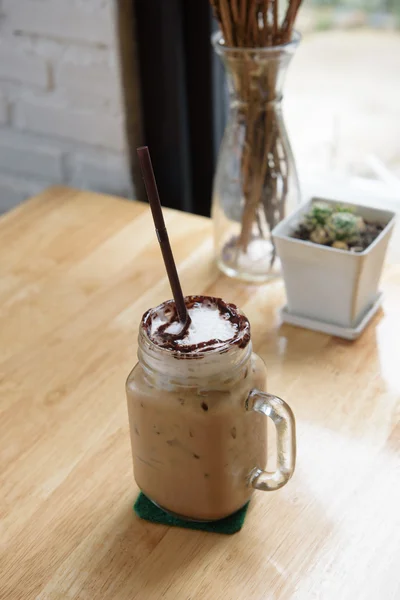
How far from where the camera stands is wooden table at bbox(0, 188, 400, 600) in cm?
67

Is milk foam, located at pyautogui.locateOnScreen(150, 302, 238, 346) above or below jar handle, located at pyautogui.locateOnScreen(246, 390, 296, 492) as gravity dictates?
above

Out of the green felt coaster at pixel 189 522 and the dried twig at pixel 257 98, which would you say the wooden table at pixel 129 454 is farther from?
the dried twig at pixel 257 98

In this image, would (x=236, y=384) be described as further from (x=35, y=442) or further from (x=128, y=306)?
(x=128, y=306)

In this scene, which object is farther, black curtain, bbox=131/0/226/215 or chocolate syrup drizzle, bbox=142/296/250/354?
black curtain, bbox=131/0/226/215

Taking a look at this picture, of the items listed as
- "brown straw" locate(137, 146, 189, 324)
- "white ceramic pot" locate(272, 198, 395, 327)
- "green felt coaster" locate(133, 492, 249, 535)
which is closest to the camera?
"brown straw" locate(137, 146, 189, 324)

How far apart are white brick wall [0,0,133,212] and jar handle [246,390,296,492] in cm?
88

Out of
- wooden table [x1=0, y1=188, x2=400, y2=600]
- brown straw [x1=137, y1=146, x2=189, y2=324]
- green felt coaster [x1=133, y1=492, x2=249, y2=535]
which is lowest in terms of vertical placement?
wooden table [x1=0, y1=188, x2=400, y2=600]

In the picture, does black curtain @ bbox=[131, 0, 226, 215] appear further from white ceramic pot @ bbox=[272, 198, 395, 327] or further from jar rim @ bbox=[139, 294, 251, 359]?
jar rim @ bbox=[139, 294, 251, 359]

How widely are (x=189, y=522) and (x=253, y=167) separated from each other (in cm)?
52

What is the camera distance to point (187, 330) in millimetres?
660

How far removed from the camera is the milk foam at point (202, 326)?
0.65 m

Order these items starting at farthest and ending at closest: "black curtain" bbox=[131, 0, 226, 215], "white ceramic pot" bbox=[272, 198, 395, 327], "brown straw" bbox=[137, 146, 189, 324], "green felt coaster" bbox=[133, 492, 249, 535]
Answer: "black curtain" bbox=[131, 0, 226, 215], "white ceramic pot" bbox=[272, 198, 395, 327], "green felt coaster" bbox=[133, 492, 249, 535], "brown straw" bbox=[137, 146, 189, 324]

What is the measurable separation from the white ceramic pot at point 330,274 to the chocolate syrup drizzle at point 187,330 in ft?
0.94

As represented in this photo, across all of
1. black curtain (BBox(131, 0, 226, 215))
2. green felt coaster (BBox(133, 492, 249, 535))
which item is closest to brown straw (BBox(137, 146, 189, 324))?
green felt coaster (BBox(133, 492, 249, 535))
